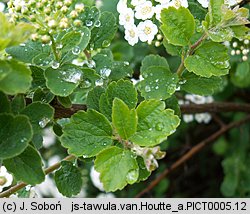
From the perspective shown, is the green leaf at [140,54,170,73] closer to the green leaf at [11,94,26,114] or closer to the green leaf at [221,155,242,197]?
the green leaf at [11,94,26,114]

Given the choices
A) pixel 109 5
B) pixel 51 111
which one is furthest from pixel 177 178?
pixel 51 111

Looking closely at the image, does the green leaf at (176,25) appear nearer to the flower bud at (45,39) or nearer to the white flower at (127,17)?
the white flower at (127,17)

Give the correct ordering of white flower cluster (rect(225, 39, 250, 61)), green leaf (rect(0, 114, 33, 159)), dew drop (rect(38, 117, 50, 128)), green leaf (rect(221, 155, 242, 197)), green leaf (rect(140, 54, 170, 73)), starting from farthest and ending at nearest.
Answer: green leaf (rect(221, 155, 242, 197)), white flower cluster (rect(225, 39, 250, 61)), green leaf (rect(140, 54, 170, 73)), dew drop (rect(38, 117, 50, 128)), green leaf (rect(0, 114, 33, 159))

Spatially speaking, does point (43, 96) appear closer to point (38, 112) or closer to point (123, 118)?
point (38, 112)

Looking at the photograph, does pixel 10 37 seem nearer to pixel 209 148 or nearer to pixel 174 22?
pixel 174 22

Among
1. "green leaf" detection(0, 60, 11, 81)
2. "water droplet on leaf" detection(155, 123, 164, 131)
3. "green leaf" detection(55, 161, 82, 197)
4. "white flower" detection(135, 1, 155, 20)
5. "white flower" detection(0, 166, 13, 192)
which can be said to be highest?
"green leaf" detection(0, 60, 11, 81)

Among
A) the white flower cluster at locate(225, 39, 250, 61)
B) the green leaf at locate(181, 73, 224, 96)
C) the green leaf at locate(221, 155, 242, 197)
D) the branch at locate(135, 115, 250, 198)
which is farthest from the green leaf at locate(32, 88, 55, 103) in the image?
the green leaf at locate(221, 155, 242, 197)
